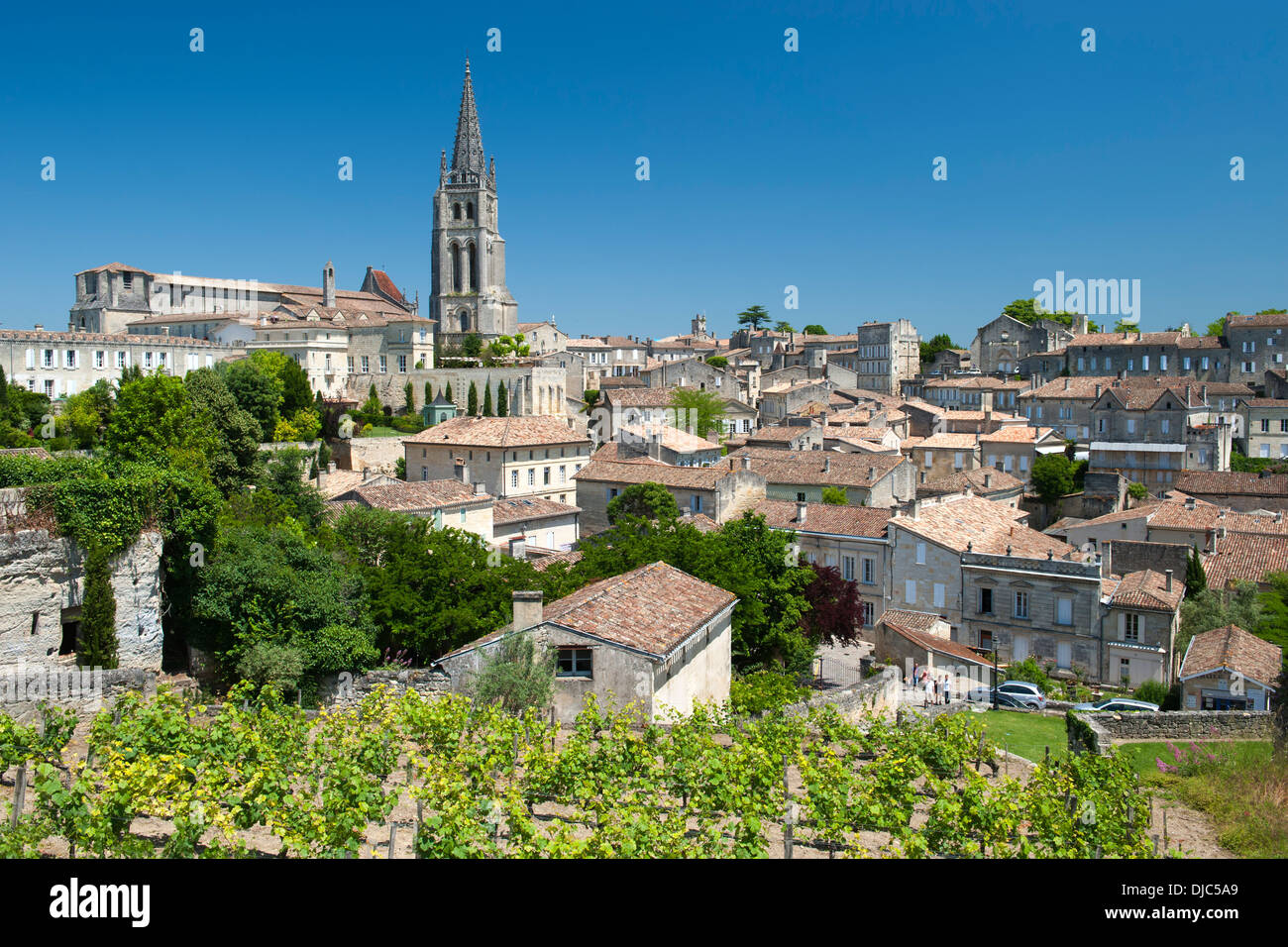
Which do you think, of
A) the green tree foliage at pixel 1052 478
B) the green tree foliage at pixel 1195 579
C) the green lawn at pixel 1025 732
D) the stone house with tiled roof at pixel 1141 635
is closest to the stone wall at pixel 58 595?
the green lawn at pixel 1025 732

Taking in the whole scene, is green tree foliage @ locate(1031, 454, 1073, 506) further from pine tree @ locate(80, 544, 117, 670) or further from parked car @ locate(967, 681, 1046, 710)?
pine tree @ locate(80, 544, 117, 670)

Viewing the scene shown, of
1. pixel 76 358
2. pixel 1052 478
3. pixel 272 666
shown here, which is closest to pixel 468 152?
pixel 76 358

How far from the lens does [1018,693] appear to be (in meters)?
28.2

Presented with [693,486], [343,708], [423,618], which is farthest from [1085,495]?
[343,708]

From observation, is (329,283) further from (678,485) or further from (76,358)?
(678,485)

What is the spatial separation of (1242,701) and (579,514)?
2881 centimetres

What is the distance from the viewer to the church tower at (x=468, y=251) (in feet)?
302

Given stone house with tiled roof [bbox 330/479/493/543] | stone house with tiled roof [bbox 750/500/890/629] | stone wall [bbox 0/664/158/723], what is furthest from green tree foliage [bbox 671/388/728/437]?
stone wall [bbox 0/664/158/723]

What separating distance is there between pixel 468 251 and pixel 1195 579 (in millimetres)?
75437

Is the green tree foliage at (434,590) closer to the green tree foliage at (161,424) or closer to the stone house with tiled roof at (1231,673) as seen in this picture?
the green tree foliage at (161,424)

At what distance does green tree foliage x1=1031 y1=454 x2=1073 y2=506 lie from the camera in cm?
5847

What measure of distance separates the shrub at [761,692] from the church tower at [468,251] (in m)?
72.0
